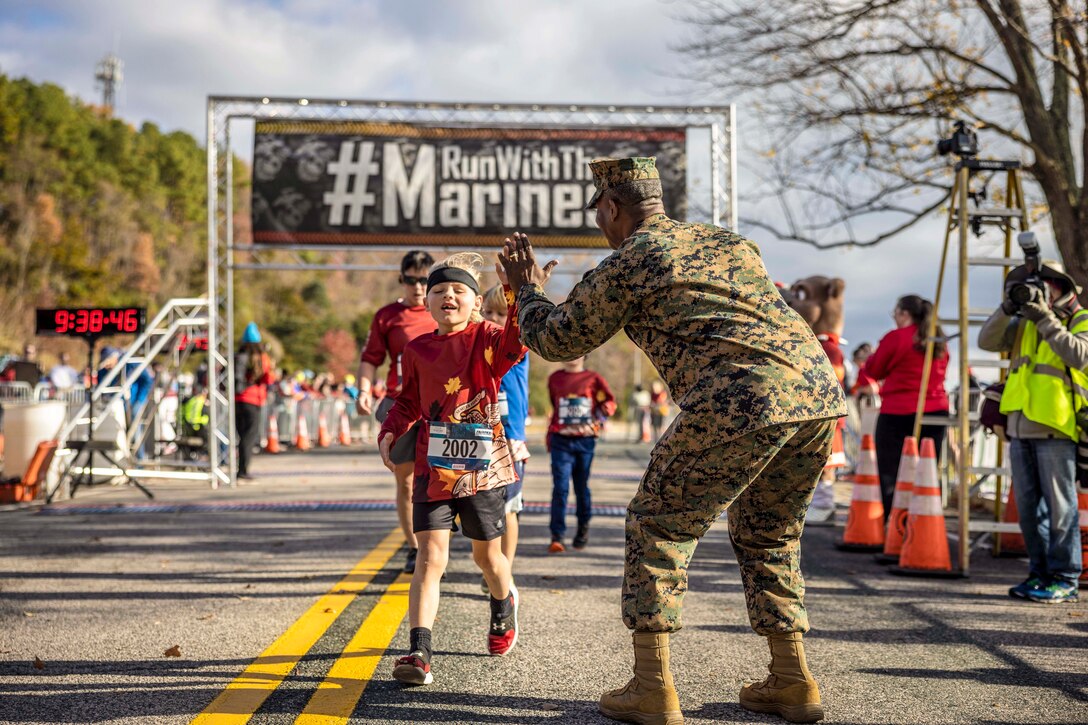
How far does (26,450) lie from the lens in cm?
1266

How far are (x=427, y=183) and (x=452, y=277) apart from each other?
35.0 ft

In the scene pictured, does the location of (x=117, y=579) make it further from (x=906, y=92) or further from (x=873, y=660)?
(x=906, y=92)

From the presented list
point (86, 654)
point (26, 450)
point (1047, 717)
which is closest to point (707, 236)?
point (1047, 717)

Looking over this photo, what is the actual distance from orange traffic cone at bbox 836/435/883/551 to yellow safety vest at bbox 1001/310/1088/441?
7.27 feet

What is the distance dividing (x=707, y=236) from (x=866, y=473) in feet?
19.9

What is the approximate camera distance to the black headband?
188 inches

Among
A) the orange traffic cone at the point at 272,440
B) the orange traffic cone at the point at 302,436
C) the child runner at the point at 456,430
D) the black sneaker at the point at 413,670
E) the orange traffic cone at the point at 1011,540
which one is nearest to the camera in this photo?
the black sneaker at the point at 413,670

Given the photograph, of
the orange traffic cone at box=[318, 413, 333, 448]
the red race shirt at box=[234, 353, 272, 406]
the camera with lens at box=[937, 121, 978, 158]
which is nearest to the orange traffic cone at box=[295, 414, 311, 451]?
the orange traffic cone at box=[318, 413, 333, 448]

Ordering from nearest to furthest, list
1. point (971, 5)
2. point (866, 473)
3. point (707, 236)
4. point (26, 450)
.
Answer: point (707, 236) → point (866, 473) → point (26, 450) → point (971, 5)

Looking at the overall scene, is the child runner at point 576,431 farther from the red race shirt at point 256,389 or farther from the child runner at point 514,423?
the red race shirt at point 256,389

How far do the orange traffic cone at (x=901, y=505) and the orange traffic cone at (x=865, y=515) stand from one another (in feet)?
1.71

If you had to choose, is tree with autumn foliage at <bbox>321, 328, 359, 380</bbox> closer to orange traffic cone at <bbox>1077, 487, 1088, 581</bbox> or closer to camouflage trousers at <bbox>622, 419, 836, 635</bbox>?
orange traffic cone at <bbox>1077, 487, 1088, 581</bbox>

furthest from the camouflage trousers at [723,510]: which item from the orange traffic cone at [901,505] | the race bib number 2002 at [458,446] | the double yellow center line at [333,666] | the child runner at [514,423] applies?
the orange traffic cone at [901,505]

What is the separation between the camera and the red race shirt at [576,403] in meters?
8.75
